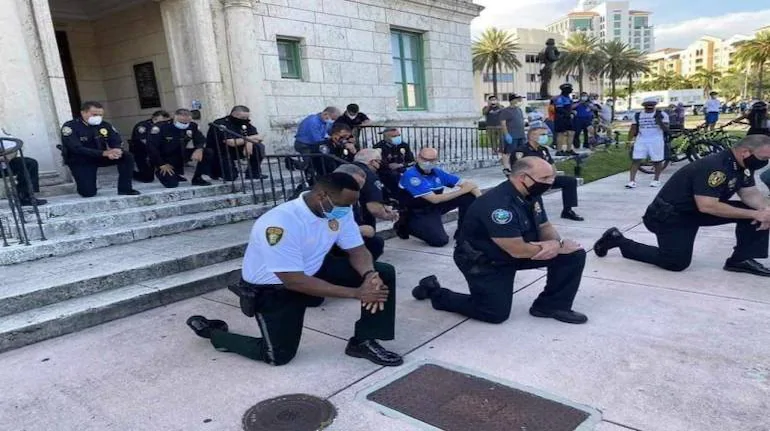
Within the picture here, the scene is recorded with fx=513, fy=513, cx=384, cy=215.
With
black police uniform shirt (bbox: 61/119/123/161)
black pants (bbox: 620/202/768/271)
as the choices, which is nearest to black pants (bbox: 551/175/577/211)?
black pants (bbox: 620/202/768/271)

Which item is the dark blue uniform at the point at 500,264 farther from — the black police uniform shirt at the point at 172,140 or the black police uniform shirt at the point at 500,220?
the black police uniform shirt at the point at 172,140

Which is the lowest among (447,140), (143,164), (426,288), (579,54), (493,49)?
(426,288)

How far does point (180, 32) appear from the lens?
855 cm

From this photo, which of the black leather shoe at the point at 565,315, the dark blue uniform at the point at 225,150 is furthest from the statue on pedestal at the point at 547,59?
the black leather shoe at the point at 565,315

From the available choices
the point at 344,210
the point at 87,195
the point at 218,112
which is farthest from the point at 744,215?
the point at 218,112

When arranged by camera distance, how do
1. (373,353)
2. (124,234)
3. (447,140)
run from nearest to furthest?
(373,353) < (124,234) < (447,140)

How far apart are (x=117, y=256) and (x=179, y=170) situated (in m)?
3.00

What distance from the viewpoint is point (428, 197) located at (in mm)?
5973

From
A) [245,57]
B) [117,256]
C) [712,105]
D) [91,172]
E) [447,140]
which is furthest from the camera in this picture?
[712,105]

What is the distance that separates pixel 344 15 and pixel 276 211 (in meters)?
8.74

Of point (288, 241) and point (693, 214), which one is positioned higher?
point (288, 241)

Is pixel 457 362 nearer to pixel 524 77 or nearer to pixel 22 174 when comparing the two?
pixel 22 174

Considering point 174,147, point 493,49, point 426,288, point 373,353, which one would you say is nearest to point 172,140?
point 174,147

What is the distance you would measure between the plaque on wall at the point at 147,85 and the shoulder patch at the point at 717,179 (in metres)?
8.83
